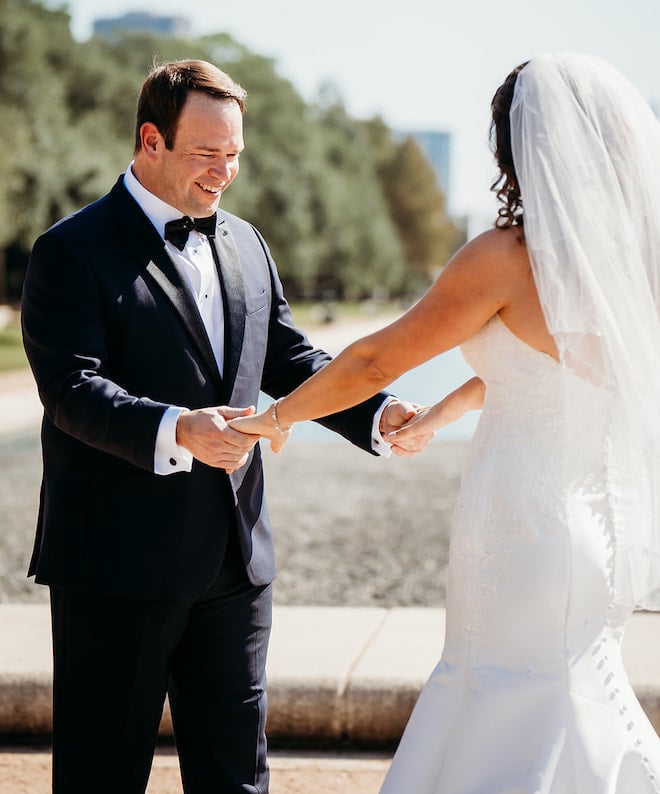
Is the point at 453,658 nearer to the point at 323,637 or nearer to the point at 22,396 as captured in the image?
the point at 323,637

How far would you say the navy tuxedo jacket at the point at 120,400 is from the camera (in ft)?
9.52

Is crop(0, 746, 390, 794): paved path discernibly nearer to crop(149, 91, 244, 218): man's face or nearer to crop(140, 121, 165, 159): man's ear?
crop(149, 91, 244, 218): man's face

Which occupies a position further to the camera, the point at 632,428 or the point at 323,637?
the point at 323,637

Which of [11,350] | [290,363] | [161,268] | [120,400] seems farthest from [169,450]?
[11,350]

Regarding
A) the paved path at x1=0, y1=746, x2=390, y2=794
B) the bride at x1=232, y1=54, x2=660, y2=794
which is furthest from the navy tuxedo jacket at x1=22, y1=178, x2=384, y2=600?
the paved path at x1=0, y1=746, x2=390, y2=794

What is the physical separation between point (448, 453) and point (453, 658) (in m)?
10.7

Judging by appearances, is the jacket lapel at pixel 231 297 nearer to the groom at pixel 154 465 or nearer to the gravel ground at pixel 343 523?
the groom at pixel 154 465

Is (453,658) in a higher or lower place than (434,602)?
higher

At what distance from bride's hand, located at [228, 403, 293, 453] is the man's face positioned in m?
0.61

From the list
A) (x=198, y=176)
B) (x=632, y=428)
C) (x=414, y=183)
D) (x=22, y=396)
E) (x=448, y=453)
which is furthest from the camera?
(x=414, y=183)

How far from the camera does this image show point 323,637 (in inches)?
183

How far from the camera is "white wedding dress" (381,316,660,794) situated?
2.73m

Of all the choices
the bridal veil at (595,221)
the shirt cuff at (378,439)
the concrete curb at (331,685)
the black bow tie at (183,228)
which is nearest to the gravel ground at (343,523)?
the concrete curb at (331,685)

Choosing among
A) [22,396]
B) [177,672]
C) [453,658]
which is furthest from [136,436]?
[22,396]
